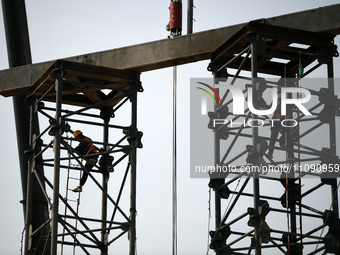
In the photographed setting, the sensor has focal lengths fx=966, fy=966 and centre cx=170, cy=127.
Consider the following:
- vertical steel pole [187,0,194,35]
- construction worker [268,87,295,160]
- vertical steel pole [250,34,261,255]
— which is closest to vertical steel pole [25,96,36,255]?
vertical steel pole [187,0,194,35]

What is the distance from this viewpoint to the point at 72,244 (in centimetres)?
2781

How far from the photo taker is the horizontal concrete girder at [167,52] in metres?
26.5

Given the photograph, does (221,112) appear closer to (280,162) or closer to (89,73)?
(280,162)

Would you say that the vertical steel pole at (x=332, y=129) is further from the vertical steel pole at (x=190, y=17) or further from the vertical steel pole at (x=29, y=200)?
the vertical steel pole at (x=29, y=200)

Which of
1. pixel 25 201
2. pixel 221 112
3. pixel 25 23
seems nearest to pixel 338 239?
pixel 221 112

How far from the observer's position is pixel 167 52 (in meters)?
28.5

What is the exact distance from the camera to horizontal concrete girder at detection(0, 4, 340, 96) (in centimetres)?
2647

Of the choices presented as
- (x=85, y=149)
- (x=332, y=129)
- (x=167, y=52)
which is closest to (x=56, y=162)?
(x=85, y=149)

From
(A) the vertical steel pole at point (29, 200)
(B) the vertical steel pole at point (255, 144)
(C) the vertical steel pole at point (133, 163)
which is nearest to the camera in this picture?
(B) the vertical steel pole at point (255, 144)

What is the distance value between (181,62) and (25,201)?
729 centimetres

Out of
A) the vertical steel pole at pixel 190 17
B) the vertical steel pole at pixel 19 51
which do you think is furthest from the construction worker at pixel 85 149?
the vertical steel pole at pixel 190 17

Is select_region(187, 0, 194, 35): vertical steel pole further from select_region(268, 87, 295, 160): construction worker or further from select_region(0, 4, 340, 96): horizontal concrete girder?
select_region(268, 87, 295, 160): construction worker

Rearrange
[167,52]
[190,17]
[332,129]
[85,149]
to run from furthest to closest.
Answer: [190,17]
[85,149]
[167,52]
[332,129]

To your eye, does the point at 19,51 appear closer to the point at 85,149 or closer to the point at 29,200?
the point at 85,149
